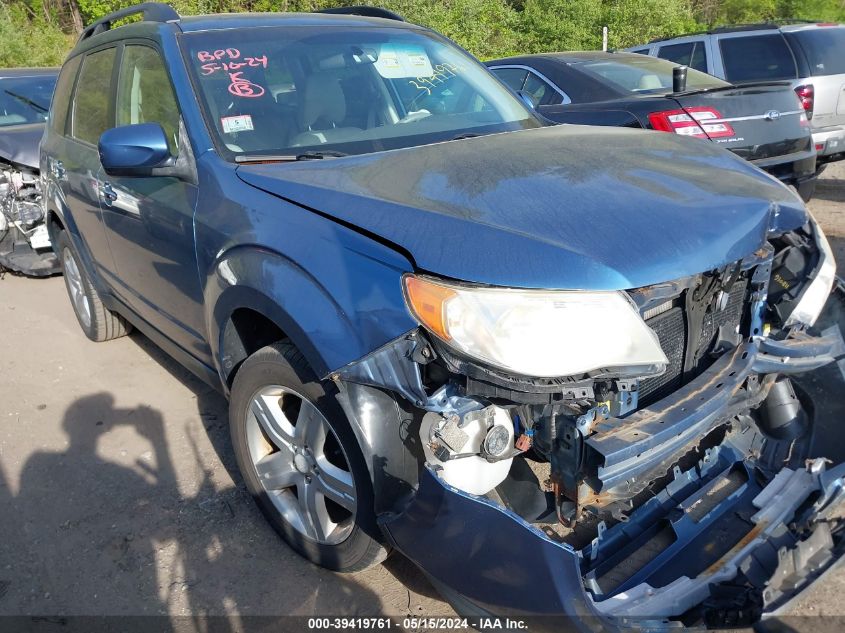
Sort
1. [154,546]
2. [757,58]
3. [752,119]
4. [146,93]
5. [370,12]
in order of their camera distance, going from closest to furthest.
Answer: [154,546] → [146,93] → [370,12] → [752,119] → [757,58]

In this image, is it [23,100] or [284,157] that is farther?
[23,100]

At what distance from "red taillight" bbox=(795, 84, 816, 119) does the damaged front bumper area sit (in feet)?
20.1

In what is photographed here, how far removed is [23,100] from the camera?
25.1 ft

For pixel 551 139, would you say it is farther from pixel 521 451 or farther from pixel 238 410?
pixel 238 410

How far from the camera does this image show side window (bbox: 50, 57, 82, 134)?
4344 mm

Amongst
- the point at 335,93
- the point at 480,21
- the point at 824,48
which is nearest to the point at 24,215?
the point at 335,93

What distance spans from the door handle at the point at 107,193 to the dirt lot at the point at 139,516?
1176 mm

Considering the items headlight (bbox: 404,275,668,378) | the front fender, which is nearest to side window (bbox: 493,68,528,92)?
the front fender

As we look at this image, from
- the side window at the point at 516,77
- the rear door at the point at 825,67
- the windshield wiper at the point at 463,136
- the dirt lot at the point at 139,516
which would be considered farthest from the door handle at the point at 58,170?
the rear door at the point at 825,67

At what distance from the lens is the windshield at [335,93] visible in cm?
281

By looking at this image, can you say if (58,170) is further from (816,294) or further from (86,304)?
(816,294)

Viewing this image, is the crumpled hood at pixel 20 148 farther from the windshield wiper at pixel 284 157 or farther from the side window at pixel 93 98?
the windshield wiper at pixel 284 157

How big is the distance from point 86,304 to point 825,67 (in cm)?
761

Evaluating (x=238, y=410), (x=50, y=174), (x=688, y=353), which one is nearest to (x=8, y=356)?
(x=50, y=174)
